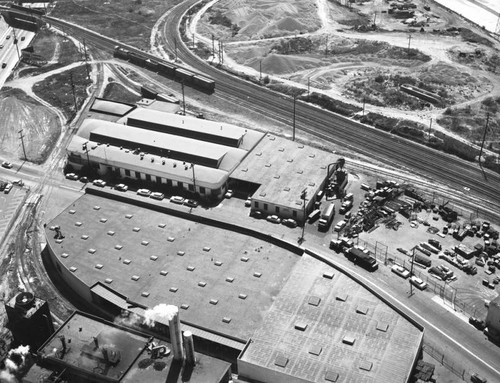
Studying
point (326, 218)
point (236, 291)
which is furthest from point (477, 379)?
point (326, 218)

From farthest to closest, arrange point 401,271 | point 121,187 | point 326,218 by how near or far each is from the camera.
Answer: point 121,187 → point 326,218 → point 401,271

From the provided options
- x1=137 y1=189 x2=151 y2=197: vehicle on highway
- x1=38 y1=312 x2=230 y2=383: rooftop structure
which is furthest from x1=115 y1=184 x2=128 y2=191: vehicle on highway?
x1=38 y1=312 x2=230 y2=383: rooftop structure

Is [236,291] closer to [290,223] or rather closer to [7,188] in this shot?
[290,223]

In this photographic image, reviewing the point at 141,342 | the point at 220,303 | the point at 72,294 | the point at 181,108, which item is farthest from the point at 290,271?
the point at 181,108

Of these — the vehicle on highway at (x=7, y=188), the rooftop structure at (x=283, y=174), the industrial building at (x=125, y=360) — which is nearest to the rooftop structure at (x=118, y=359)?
the industrial building at (x=125, y=360)

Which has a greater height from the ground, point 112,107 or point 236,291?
point 236,291

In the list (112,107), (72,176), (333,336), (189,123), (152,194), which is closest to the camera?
(333,336)
